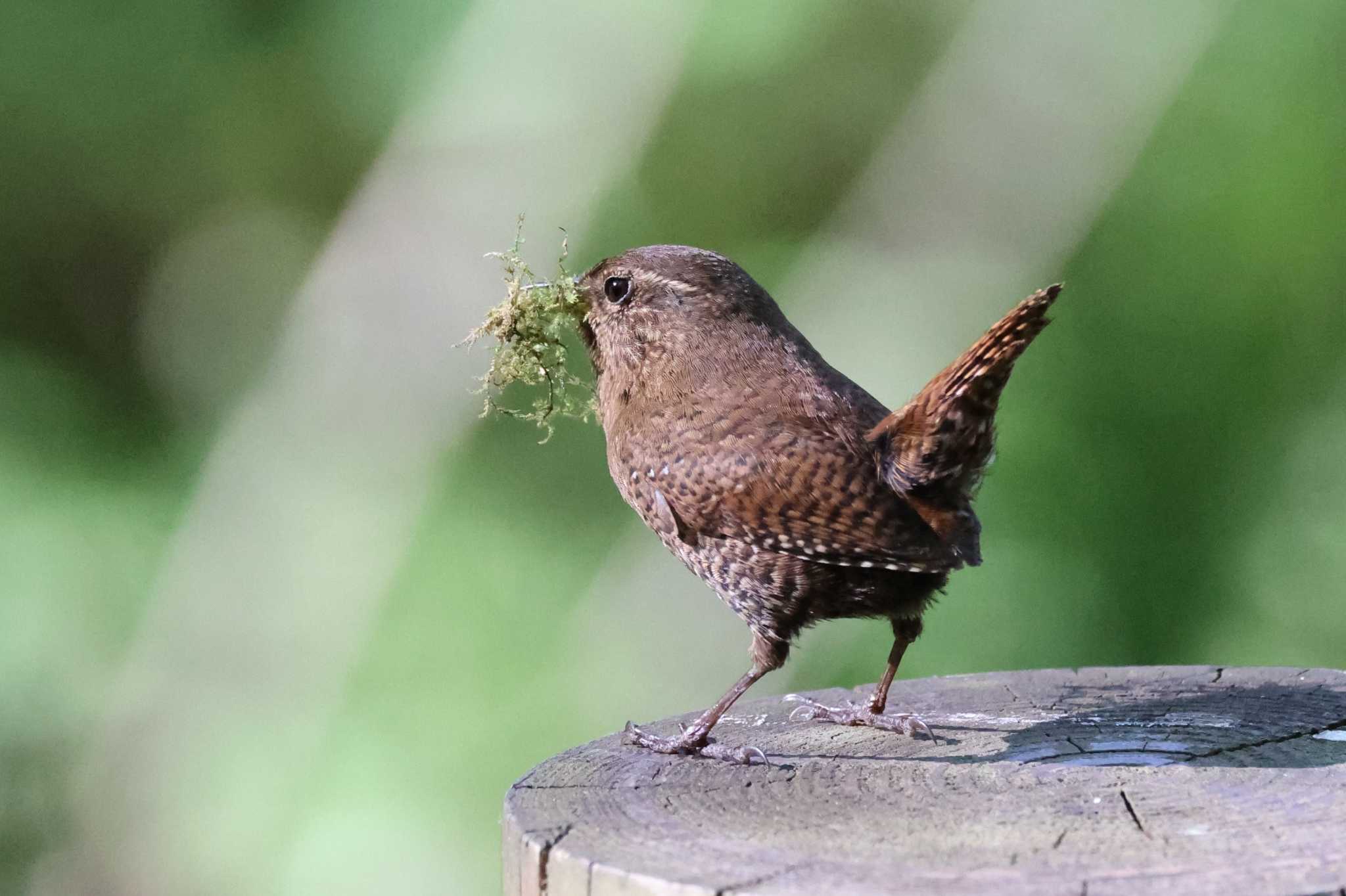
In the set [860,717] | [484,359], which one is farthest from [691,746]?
[484,359]

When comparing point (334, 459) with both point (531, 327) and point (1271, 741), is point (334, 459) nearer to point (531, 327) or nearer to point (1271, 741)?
point (531, 327)

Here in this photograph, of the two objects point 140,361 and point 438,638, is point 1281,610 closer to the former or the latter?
point 438,638

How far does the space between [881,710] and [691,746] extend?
1.66 feet

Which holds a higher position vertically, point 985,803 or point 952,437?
point 952,437

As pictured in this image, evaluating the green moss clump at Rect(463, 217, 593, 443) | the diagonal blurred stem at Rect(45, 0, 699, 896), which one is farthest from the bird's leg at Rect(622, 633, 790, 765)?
the diagonal blurred stem at Rect(45, 0, 699, 896)

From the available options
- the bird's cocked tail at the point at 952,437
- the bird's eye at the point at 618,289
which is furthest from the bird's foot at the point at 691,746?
the bird's eye at the point at 618,289

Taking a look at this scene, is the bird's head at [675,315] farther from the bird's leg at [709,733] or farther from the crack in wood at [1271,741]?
the crack in wood at [1271,741]

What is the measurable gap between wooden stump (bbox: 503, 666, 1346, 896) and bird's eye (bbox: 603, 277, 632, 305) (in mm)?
1003

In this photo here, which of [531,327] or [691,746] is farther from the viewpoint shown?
[531,327]

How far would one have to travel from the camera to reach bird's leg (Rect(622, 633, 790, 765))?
2418 millimetres

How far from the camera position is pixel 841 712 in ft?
8.93

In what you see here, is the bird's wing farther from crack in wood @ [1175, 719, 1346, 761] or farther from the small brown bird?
crack in wood @ [1175, 719, 1346, 761]

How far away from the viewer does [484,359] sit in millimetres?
4691

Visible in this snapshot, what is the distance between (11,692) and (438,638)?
1.43 metres
